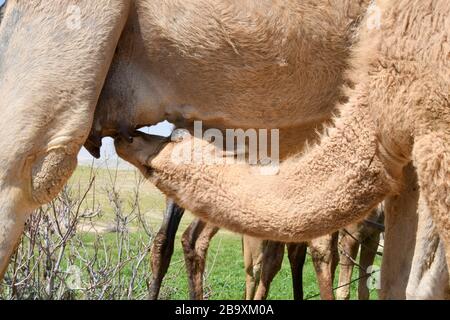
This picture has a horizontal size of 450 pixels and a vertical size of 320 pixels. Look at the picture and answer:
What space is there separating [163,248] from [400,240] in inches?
130

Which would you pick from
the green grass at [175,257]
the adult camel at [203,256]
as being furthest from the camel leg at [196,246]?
the green grass at [175,257]

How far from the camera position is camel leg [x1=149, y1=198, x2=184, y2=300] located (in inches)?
267

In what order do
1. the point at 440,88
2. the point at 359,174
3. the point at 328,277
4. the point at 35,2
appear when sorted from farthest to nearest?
1. the point at 328,277
2. the point at 35,2
3. the point at 359,174
4. the point at 440,88

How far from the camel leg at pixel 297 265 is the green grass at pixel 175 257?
1.88 feet

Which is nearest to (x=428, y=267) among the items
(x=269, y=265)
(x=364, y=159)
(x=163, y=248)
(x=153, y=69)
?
(x=364, y=159)

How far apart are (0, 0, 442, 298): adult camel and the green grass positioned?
283 centimetres

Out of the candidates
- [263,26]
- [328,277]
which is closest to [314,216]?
[263,26]

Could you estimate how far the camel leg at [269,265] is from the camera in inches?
311

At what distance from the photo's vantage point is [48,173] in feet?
12.3

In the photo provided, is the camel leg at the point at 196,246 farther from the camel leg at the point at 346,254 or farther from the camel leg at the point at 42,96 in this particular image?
the camel leg at the point at 42,96
